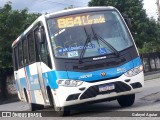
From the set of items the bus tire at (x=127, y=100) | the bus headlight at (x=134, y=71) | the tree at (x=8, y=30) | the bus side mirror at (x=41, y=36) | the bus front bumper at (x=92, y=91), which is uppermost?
the tree at (x=8, y=30)

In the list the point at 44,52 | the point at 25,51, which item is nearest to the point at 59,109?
the point at 44,52

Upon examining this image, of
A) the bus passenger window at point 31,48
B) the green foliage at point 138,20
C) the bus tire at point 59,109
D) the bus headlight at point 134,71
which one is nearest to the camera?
the bus headlight at point 134,71

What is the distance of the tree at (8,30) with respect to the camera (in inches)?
1292

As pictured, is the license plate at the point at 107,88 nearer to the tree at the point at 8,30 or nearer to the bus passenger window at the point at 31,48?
the bus passenger window at the point at 31,48

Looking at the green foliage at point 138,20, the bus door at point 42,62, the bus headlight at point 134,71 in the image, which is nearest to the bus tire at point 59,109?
the bus door at point 42,62

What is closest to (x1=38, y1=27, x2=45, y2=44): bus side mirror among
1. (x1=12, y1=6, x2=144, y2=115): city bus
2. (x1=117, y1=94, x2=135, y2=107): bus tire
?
(x1=12, y1=6, x2=144, y2=115): city bus

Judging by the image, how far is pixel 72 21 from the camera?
12055 mm

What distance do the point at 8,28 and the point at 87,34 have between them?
80.5ft

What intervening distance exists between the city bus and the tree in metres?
20.4

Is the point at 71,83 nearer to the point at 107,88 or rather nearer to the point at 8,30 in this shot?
the point at 107,88

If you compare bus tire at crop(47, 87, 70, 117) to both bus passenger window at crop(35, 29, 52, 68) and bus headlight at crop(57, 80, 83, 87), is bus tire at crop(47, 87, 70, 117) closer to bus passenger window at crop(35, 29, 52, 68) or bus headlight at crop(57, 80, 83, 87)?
bus passenger window at crop(35, 29, 52, 68)

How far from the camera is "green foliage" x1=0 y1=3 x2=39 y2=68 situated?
110 ft

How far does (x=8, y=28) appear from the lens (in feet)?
117

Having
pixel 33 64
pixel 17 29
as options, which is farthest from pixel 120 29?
pixel 17 29
